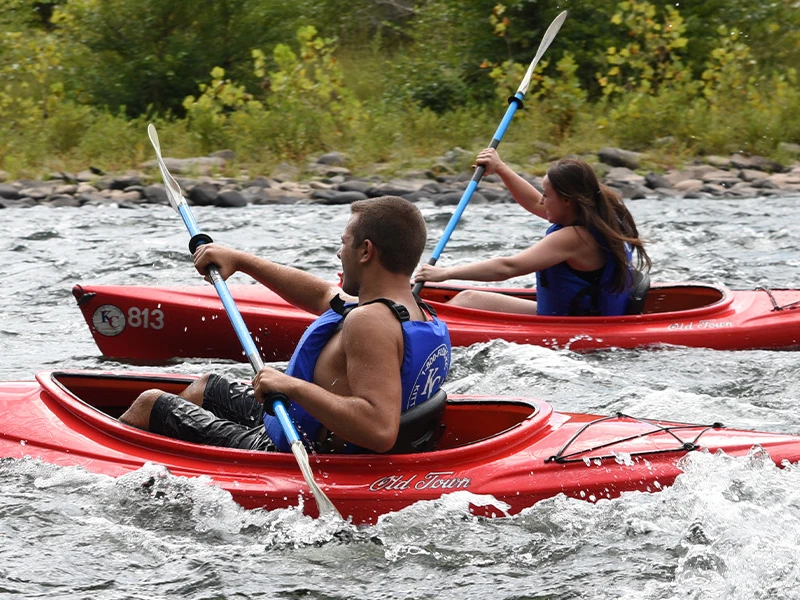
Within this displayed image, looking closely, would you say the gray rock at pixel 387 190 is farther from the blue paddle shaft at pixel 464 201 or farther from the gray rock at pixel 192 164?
the blue paddle shaft at pixel 464 201

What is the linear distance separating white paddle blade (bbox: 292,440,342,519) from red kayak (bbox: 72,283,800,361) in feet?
7.40

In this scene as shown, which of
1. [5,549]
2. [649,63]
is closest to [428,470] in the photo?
[5,549]

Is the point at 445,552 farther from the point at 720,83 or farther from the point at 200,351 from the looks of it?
the point at 720,83

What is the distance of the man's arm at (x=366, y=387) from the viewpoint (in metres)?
2.81

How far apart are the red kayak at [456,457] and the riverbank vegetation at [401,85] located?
24.2ft

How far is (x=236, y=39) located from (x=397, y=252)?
33.6 ft

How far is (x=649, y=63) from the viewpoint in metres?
12.7

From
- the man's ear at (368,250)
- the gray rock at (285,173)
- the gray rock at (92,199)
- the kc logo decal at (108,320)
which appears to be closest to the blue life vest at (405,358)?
the man's ear at (368,250)

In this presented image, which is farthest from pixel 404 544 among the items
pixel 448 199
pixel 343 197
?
pixel 343 197

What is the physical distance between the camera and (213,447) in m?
3.14

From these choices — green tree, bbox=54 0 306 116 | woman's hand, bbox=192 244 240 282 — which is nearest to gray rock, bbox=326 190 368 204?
green tree, bbox=54 0 306 116

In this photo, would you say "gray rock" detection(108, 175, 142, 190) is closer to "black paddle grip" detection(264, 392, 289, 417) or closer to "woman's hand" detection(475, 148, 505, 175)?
"woman's hand" detection(475, 148, 505, 175)

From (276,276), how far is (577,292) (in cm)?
196

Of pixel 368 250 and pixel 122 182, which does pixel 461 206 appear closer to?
pixel 368 250
